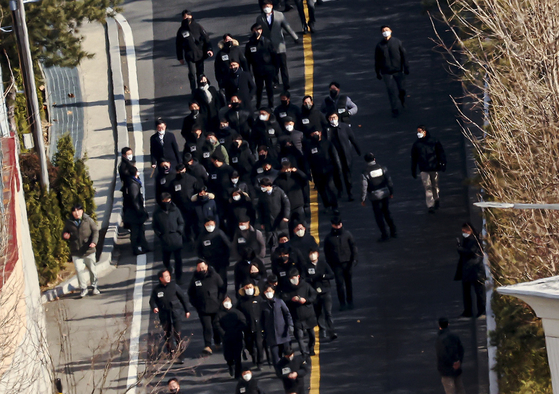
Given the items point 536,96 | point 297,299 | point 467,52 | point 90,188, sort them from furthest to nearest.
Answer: point 90,188 < point 467,52 < point 297,299 < point 536,96

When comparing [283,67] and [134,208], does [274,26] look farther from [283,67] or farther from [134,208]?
[134,208]

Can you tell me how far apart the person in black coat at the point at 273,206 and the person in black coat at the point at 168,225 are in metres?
1.38

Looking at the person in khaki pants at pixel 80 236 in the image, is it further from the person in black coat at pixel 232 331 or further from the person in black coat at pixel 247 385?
the person in black coat at pixel 247 385

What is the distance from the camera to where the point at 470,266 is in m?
18.5

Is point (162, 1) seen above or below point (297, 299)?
above

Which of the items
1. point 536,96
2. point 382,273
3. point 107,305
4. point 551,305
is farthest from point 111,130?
point 551,305

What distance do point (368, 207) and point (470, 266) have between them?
12.8ft

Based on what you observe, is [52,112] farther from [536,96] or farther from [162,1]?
[536,96]

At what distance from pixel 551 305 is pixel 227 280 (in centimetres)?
1082

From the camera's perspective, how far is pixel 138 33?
28.9 metres

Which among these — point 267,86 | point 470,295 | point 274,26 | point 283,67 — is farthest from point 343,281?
point 274,26

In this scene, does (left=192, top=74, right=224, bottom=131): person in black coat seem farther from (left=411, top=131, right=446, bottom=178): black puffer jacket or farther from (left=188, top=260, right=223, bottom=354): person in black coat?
(left=188, top=260, right=223, bottom=354): person in black coat

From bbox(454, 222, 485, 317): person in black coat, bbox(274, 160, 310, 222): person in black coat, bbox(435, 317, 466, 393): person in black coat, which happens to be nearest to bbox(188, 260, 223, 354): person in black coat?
bbox(274, 160, 310, 222): person in black coat

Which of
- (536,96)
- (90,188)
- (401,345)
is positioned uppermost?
(536,96)
